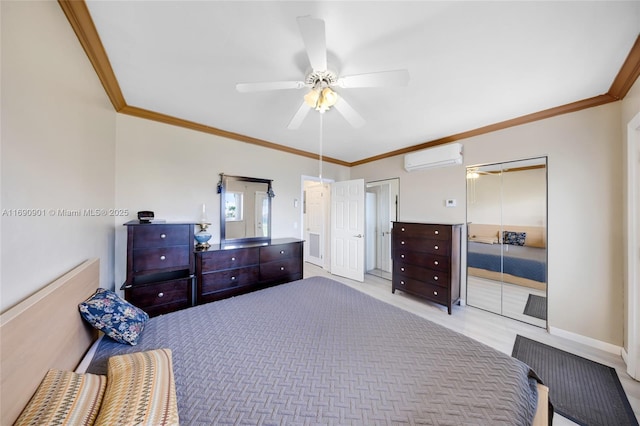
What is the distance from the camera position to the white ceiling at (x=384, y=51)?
1.26 meters

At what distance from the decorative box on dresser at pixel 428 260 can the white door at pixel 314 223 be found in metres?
1.90

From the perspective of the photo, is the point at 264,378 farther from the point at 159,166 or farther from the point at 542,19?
the point at 159,166

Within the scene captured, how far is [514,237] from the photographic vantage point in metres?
2.74

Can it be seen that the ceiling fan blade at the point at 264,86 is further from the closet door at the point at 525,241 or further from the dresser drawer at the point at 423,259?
the closet door at the point at 525,241

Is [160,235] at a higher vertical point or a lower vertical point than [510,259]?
higher

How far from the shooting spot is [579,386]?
1.70 metres

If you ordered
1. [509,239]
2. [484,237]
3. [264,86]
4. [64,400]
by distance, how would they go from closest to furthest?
[64,400], [264,86], [509,239], [484,237]

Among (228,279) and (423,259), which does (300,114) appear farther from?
(423,259)

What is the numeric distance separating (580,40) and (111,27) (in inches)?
123

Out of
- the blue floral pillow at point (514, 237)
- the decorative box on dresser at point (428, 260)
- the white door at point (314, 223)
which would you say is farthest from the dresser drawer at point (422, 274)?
the white door at point (314, 223)

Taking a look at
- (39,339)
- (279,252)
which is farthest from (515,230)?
(39,339)

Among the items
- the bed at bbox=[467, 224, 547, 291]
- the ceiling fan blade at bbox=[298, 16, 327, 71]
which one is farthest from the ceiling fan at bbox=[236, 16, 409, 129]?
the bed at bbox=[467, 224, 547, 291]

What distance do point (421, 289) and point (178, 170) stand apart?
3.78m

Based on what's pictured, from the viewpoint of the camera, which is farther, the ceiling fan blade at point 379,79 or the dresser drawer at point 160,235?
the dresser drawer at point 160,235
